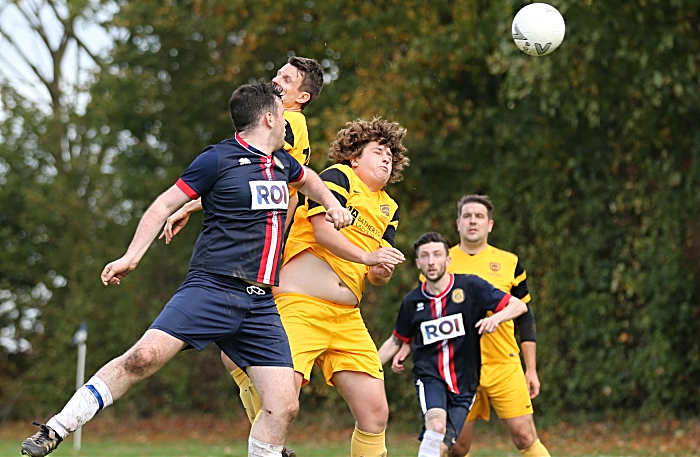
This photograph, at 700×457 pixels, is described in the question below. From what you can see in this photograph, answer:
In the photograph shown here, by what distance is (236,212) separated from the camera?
442 centimetres

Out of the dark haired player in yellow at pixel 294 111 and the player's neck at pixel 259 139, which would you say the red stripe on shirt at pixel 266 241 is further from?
the dark haired player in yellow at pixel 294 111

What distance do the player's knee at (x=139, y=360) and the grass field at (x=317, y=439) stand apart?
709 cm

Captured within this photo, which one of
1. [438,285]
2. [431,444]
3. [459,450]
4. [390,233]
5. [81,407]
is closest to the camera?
[81,407]

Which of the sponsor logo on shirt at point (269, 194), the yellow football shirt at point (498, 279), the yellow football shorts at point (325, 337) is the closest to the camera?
the sponsor logo on shirt at point (269, 194)

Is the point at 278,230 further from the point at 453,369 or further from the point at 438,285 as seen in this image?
the point at 453,369

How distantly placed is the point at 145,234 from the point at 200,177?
1.32 ft

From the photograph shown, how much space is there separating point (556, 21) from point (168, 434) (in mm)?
11733

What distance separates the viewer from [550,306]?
488 inches

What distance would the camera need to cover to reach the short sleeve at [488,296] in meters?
6.36

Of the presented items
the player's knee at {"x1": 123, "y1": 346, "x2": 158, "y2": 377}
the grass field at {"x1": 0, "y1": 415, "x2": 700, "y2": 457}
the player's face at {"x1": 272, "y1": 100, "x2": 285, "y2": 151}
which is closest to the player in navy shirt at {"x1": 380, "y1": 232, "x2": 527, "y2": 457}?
the player's face at {"x1": 272, "y1": 100, "x2": 285, "y2": 151}

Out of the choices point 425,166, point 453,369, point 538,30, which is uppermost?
point 538,30

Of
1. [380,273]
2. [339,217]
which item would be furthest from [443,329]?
[339,217]

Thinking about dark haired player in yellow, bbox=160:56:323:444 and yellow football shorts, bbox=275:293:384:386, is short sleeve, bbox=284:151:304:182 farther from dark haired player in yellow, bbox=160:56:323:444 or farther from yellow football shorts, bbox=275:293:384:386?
yellow football shorts, bbox=275:293:384:386

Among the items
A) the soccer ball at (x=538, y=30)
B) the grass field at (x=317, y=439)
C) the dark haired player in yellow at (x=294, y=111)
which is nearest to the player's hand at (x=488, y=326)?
the dark haired player in yellow at (x=294, y=111)
